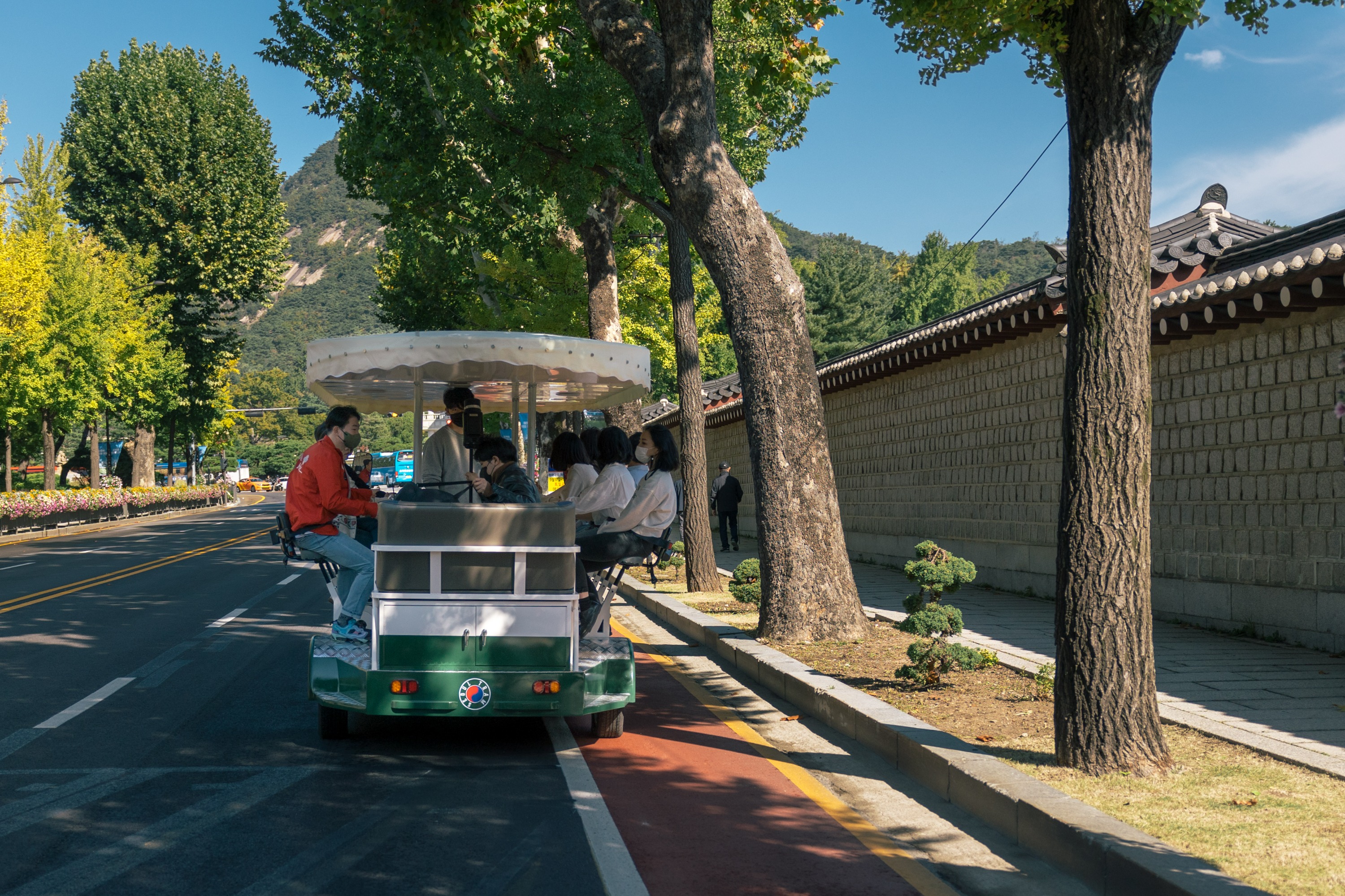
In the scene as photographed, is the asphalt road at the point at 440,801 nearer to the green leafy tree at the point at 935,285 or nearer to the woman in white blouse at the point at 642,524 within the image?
the woman in white blouse at the point at 642,524

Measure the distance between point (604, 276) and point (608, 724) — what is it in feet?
43.6

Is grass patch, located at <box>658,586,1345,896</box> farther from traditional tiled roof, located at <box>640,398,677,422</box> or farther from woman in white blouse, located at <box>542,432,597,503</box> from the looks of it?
traditional tiled roof, located at <box>640,398,677,422</box>

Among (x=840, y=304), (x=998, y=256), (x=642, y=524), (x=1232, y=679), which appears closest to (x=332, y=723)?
(x=642, y=524)

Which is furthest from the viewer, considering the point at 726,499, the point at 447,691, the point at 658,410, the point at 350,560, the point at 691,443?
the point at 658,410

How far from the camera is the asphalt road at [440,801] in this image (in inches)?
180

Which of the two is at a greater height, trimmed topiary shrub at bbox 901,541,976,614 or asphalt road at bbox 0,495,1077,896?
trimmed topiary shrub at bbox 901,541,976,614

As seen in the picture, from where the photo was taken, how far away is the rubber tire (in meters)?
7.20

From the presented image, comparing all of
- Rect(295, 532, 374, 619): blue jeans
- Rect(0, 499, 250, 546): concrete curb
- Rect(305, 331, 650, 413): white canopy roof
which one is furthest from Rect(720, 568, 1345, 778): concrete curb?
Rect(0, 499, 250, 546): concrete curb

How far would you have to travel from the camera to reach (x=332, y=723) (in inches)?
277

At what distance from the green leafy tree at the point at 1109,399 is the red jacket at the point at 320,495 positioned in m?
Answer: 4.62

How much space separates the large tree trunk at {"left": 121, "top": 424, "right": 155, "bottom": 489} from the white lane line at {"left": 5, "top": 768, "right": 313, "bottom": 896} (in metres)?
52.5

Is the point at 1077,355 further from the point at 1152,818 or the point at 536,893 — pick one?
the point at 536,893

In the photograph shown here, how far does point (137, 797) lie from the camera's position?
5.69 metres

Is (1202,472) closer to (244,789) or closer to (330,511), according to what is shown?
(330,511)
